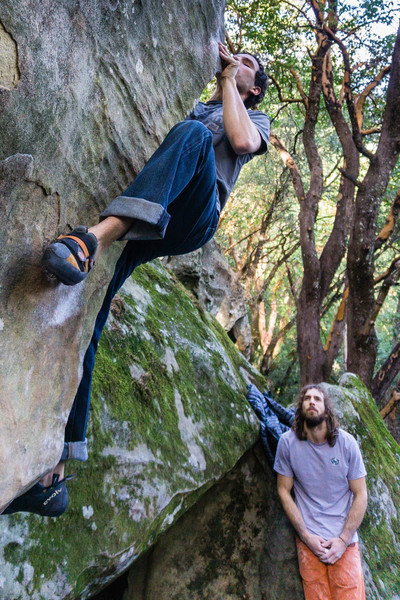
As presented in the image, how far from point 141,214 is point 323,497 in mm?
3154

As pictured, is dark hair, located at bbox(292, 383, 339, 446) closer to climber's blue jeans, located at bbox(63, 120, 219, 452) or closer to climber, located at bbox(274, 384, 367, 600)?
climber, located at bbox(274, 384, 367, 600)

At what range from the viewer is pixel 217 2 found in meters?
2.93

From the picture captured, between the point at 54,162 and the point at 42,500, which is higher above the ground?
the point at 54,162

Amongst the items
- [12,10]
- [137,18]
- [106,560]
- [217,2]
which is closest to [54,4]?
[12,10]

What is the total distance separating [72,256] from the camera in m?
1.65

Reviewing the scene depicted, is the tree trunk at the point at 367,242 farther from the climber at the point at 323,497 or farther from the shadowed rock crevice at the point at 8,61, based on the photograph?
the shadowed rock crevice at the point at 8,61

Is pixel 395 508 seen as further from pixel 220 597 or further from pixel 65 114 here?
pixel 65 114

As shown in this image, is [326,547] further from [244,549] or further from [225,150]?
[225,150]

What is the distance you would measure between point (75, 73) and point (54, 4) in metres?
0.24

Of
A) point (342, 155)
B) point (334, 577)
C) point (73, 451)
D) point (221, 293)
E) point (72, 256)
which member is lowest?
point (334, 577)

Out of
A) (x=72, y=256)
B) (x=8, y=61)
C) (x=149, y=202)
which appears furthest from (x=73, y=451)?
(x=8, y=61)

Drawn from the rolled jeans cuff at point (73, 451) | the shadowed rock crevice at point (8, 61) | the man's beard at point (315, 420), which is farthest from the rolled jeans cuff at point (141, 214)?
the man's beard at point (315, 420)

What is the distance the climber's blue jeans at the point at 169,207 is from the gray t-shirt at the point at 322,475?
2.34m

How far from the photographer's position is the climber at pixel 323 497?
3.72 m
